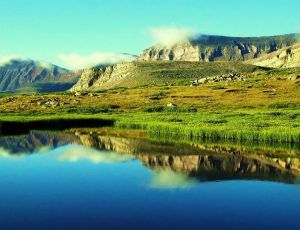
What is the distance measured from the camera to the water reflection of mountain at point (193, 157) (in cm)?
4303

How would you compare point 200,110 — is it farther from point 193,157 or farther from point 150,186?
point 150,186

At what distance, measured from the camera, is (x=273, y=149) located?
57.7m

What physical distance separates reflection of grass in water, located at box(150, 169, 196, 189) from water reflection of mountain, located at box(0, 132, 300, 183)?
0.98m

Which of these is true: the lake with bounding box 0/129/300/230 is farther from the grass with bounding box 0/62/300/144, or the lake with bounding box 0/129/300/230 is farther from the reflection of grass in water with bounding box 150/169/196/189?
the grass with bounding box 0/62/300/144

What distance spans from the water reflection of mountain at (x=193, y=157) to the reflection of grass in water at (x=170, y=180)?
0.98m

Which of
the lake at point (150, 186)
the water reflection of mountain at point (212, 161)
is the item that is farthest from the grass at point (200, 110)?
the water reflection of mountain at point (212, 161)

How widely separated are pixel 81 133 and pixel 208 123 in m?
21.3

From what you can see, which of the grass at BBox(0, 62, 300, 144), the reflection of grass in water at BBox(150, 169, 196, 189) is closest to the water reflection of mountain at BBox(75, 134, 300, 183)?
the reflection of grass in water at BBox(150, 169, 196, 189)

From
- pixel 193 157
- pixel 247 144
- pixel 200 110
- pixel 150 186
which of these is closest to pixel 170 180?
pixel 150 186

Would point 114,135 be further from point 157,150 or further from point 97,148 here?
point 157,150

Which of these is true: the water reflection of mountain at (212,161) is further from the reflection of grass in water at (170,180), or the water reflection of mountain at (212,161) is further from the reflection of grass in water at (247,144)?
the reflection of grass in water at (247,144)

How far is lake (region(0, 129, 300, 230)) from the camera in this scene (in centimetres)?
2772

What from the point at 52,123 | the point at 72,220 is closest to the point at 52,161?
the point at 72,220

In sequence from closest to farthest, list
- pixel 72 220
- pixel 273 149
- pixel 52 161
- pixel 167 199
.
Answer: pixel 72 220, pixel 167 199, pixel 52 161, pixel 273 149
